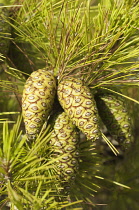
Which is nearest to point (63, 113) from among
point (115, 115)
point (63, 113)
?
point (63, 113)

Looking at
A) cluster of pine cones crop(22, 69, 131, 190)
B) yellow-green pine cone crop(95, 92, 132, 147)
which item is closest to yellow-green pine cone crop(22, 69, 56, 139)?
cluster of pine cones crop(22, 69, 131, 190)

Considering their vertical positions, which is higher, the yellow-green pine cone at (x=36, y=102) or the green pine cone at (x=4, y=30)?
the green pine cone at (x=4, y=30)

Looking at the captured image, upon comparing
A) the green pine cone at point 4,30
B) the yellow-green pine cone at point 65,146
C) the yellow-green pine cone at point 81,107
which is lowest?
the yellow-green pine cone at point 65,146

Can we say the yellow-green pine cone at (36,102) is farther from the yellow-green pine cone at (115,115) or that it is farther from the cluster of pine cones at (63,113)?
the yellow-green pine cone at (115,115)

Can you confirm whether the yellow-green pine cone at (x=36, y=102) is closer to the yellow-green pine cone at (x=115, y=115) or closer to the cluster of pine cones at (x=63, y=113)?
the cluster of pine cones at (x=63, y=113)

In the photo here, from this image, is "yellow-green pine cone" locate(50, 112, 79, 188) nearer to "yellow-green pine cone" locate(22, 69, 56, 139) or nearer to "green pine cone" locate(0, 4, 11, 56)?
"yellow-green pine cone" locate(22, 69, 56, 139)

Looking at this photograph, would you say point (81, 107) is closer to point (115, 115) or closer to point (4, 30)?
point (115, 115)

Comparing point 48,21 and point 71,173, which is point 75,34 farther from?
point 71,173

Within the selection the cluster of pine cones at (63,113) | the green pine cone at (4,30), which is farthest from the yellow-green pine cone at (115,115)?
the green pine cone at (4,30)

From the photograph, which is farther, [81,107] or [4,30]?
[4,30]
